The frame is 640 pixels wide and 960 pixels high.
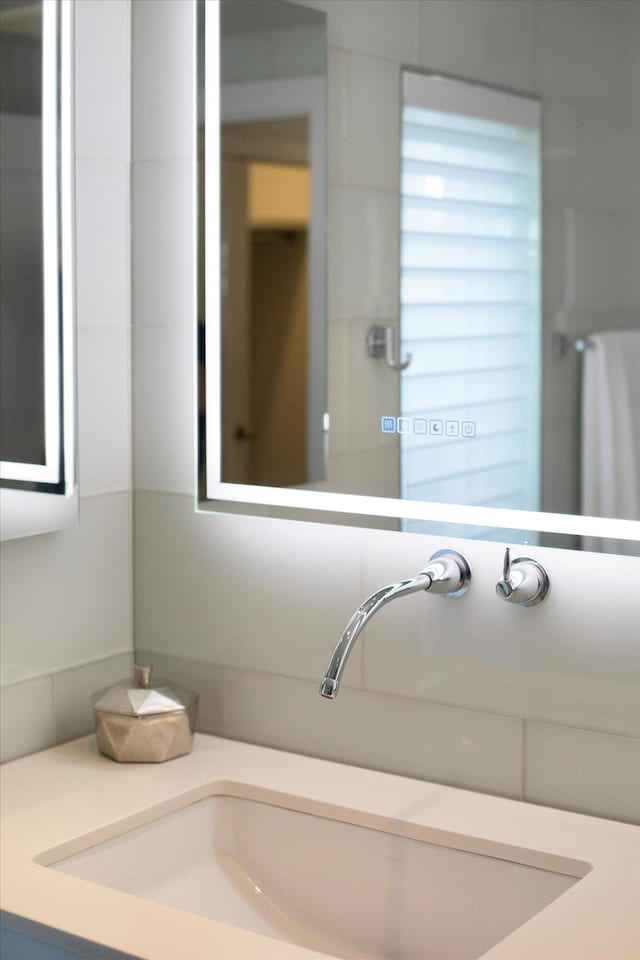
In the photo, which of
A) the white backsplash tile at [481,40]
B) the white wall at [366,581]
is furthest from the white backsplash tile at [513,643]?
the white backsplash tile at [481,40]

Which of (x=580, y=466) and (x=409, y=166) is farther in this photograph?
(x=409, y=166)

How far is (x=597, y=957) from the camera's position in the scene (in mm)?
991

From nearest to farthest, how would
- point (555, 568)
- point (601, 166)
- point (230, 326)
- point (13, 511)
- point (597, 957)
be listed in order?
point (597, 957)
point (601, 166)
point (555, 568)
point (13, 511)
point (230, 326)

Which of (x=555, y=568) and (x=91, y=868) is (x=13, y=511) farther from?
(x=555, y=568)

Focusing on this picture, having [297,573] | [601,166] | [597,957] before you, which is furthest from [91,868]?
[601,166]

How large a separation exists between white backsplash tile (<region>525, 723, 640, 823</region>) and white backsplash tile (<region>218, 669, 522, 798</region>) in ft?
0.08

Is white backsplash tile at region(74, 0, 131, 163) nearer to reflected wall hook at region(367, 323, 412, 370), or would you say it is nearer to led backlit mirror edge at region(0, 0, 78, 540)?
led backlit mirror edge at region(0, 0, 78, 540)

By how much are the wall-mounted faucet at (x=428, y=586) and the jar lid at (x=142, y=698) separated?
0.25 metres

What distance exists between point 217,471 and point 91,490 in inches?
6.7

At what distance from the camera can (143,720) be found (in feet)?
4.64

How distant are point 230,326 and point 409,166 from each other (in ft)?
1.10

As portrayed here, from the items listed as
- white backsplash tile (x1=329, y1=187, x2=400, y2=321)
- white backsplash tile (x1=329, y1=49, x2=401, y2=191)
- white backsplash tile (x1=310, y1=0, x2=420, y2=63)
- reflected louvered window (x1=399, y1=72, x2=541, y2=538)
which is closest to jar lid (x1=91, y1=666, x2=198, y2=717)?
reflected louvered window (x1=399, y1=72, x2=541, y2=538)

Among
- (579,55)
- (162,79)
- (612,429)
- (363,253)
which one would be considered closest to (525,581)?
(612,429)

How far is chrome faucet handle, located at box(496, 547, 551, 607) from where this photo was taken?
125cm
